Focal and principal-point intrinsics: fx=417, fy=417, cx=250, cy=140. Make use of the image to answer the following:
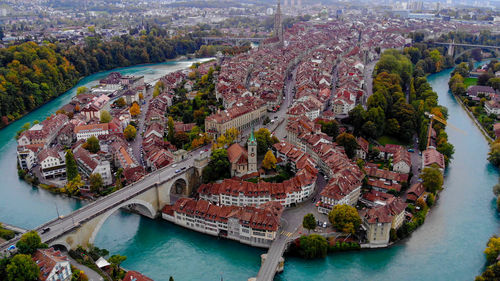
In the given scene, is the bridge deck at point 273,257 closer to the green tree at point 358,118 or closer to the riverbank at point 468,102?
the green tree at point 358,118

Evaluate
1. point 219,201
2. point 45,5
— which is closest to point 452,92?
point 219,201

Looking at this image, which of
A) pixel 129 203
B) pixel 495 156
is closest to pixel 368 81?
pixel 495 156

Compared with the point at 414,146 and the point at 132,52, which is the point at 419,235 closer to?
the point at 414,146

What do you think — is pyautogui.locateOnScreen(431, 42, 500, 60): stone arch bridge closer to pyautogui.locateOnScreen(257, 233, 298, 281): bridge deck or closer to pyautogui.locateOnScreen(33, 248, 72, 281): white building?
pyautogui.locateOnScreen(257, 233, 298, 281): bridge deck

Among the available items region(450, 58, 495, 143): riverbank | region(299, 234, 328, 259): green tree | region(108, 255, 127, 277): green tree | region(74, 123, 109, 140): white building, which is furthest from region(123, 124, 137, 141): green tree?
region(450, 58, 495, 143): riverbank

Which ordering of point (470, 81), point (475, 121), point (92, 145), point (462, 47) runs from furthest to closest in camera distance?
1. point (462, 47)
2. point (470, 81)
3. point (475, 121)
4. point (92, 145)

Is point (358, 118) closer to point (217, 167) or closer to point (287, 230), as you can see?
point (217, 167)
